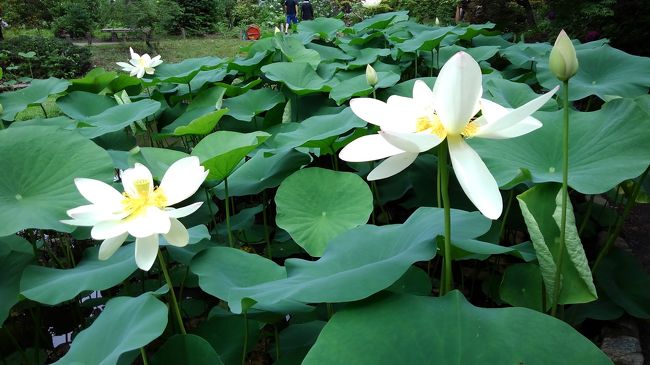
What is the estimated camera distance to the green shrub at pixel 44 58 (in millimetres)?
8148

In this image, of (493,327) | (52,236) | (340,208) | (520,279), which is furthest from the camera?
(52,236)

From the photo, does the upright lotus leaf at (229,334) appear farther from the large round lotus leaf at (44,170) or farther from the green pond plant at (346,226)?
the large round lotus leaf at (44,170)

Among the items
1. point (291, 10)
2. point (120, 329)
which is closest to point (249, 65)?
point (120, 329)

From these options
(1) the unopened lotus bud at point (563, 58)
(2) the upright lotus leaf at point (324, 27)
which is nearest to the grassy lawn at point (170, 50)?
(2) the upright lotus leaf at point (324, 27)

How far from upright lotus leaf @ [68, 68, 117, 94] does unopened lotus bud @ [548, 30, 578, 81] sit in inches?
75.3

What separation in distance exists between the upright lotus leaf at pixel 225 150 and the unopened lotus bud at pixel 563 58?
58 centimetres

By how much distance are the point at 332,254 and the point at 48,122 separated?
4.04ft

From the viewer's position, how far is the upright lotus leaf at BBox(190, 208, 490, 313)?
1.98 feet

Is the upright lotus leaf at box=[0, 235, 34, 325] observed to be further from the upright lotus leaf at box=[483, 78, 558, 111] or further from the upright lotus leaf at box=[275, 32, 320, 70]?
the upright lotus leaf at box=[275, 32, 320, 70]

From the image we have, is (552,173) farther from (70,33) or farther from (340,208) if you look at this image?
(70,33)

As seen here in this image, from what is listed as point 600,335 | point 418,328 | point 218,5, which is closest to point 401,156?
point 418,328

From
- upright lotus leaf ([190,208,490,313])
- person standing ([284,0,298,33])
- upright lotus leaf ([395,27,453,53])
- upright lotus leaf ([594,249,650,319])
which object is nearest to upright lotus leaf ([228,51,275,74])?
upright lotus leaf ([395,27,453,53])

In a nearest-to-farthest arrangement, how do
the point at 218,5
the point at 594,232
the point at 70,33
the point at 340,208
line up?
the point at 340,208, the point at 594,232, the point at 70,33, the point at 218,5

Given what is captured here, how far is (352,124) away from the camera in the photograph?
1.20m
